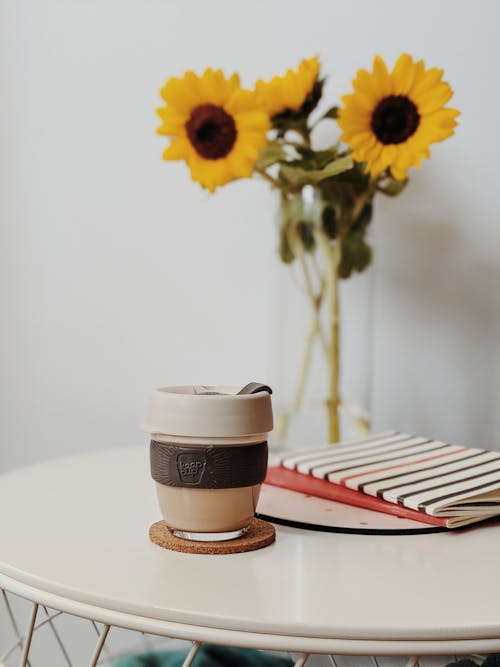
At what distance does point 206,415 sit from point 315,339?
1.79ft

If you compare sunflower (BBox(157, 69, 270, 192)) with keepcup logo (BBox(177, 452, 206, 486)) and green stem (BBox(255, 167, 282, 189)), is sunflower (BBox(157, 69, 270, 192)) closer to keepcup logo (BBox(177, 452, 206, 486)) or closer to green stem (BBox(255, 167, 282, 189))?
green stem (BBox(255, 167, 282, 189))

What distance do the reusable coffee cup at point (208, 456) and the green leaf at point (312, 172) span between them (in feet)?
1.32

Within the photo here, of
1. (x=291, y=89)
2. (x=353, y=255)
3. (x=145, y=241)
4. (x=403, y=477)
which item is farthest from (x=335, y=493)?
(x=145, y=241)

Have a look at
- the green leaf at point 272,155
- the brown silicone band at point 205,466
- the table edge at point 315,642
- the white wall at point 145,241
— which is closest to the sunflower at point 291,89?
the green leaf at point 272,155

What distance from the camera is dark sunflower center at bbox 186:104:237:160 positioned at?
1033 millimetres

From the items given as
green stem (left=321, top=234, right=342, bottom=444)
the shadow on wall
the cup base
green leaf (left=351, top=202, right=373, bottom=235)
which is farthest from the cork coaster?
the shadow on wall

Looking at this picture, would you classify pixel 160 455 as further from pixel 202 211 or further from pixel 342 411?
pixel 202 211

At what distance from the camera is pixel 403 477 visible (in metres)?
0.85

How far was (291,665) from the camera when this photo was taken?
100 cm

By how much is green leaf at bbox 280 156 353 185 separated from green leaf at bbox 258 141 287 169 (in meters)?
0.01

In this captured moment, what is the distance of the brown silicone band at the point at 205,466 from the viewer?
676 mm

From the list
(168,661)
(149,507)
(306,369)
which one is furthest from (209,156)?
(168,661)

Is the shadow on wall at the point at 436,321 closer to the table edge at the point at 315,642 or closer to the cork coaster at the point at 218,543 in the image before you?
the cork coaster at the point at 218,543

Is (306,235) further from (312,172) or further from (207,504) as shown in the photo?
(207,504)
